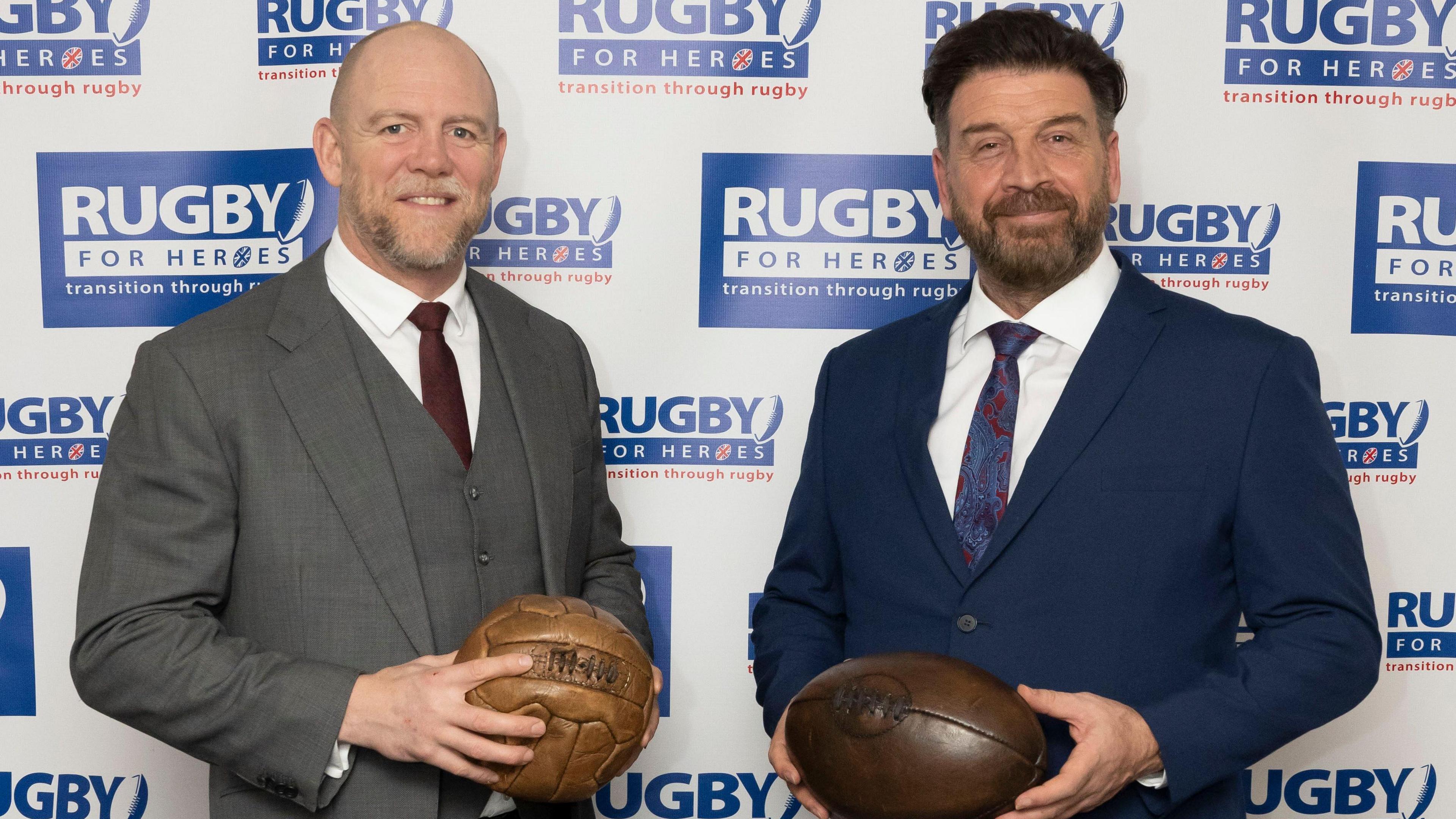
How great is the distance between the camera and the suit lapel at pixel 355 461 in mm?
1967

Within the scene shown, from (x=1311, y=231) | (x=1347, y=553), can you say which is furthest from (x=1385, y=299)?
(x=1347, y=553)

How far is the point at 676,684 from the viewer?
2.96 metres

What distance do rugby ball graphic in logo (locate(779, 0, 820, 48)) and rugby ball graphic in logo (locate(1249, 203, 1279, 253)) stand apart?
3.86 ft

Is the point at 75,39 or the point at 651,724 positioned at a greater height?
the point at 75,39

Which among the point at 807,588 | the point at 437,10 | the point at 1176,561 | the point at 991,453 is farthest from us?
the point at 437,10

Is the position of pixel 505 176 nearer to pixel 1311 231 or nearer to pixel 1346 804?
pixel 1311 231

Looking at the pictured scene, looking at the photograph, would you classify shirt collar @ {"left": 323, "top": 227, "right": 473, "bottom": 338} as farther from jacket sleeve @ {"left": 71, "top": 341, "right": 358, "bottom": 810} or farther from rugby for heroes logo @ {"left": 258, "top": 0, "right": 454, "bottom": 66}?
rugby for heroes logo @ {"left": 258, "top": 0, "right": 454, "bottom": 66}

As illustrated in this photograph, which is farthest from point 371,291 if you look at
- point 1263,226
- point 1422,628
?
point 1422,628

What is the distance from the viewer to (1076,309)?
2.14 m

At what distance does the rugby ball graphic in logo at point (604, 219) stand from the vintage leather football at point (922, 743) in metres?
1.47

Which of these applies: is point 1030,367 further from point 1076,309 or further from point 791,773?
point 791,773

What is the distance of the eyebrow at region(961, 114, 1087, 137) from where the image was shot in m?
2.16

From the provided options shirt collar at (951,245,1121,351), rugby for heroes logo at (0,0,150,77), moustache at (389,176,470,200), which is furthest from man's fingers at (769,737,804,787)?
rugby for heroes logo at (0,0,150,77)

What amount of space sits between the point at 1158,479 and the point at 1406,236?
1414 millimetres
